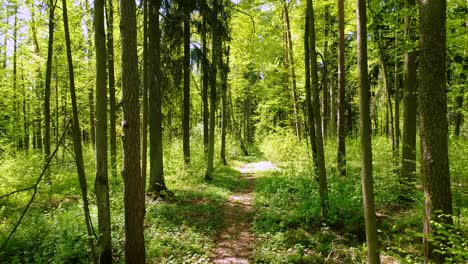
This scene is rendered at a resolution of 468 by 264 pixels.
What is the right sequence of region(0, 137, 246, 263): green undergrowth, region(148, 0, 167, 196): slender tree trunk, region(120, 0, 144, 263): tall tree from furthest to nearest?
region(148, 0, 167, 196): slender tree trunk → region(0, 137, 246, 263): green undergrowth → region(120, 0, 144, 263): tall tree

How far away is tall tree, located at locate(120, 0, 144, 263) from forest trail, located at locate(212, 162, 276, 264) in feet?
5.58

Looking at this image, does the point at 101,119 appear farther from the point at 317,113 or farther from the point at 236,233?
the point at 317,113

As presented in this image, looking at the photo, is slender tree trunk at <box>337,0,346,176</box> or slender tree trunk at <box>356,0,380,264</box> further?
slender tree trunk at <box>337,0,346,176</box>

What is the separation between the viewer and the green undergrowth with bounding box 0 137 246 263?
5.38m

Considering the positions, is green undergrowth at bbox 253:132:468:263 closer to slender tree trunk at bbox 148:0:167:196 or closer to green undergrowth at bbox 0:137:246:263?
green undergrowth at bbox 0:137:246:263

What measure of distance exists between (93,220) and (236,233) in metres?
3.28

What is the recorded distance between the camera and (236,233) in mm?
7273

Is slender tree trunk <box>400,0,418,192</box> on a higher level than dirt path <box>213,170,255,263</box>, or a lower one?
higher

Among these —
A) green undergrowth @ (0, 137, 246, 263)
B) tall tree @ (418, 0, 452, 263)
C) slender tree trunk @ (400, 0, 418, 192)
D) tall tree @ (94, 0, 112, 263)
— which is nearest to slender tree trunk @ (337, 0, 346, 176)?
slender tree trunk @ (400, 0, 418, 192)

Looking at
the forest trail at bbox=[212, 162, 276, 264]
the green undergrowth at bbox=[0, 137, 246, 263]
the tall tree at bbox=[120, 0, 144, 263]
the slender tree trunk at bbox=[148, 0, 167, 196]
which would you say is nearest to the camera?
the tall tree at bbox=[120, 0, 144, 263]

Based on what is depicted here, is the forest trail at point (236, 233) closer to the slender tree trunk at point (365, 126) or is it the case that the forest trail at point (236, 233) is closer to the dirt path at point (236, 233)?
the dirt path at point (236, 233)

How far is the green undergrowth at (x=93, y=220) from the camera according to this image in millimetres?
5375

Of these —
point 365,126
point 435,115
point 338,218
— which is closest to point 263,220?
point 338,218

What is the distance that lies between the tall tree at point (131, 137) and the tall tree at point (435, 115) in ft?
14.2
